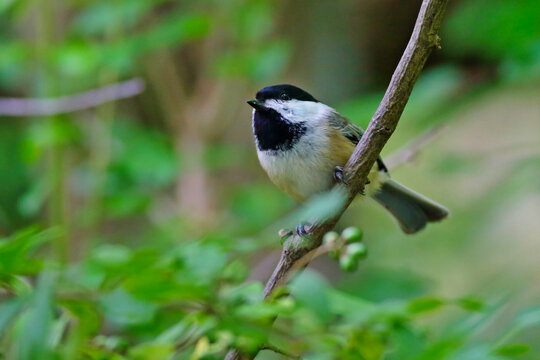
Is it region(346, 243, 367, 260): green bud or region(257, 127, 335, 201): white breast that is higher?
region(257, 127, 335, 201): white breast

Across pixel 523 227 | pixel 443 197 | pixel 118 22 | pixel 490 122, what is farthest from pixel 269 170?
pixel 490 122

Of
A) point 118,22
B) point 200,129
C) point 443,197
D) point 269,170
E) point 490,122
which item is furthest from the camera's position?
point 490,122

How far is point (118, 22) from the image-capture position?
329 centimetres

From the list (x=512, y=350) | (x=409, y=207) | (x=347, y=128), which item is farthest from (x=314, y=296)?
(x=409, y=207)

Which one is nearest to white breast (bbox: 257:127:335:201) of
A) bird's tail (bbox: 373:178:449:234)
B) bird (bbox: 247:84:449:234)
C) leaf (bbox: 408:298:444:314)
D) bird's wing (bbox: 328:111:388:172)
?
bird (bbox: 247:84:449:234)

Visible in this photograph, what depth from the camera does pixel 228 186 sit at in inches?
194

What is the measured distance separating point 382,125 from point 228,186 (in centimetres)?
330

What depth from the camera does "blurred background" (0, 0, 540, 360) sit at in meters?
1.28

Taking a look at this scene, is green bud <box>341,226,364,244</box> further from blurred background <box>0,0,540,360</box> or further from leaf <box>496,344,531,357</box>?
leaf <box>496,344,531,357</box>

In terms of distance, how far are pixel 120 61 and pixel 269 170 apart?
3.22 ft

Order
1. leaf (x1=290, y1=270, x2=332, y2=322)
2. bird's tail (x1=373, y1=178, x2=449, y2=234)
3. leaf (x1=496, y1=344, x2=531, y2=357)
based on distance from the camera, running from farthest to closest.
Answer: bird's tail (x1=373, y1=178, x2=449, y2=234) < leaf (x1=496, y1=344, x2=531, y2=357) < leaf (x1=290, y1=270, x2=332, y2=322)

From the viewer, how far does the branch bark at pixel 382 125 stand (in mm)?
1560

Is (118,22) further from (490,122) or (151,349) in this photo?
(490,122)

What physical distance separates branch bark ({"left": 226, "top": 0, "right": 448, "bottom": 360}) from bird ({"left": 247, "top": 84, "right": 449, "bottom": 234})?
2.27ft
